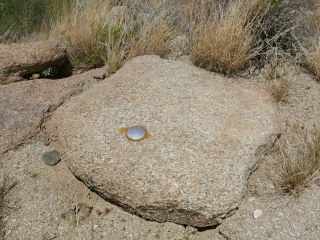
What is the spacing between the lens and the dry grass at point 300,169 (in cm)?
258

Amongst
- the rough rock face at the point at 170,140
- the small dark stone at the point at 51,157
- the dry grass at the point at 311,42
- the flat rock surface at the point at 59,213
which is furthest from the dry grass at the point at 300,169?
the small dark stone at the point at 51,157

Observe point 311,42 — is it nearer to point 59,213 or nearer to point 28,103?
point 28,103

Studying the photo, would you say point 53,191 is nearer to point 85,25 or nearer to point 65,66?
point 65,66

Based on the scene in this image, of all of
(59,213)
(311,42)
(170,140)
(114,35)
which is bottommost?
(59,213)

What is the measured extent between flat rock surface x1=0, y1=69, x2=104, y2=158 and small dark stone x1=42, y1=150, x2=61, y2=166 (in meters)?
0.27

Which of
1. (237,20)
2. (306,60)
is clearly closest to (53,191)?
(237,20)

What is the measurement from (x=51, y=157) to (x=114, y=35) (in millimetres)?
2023

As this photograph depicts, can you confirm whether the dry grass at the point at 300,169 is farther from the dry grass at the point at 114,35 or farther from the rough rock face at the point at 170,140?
the dry grass at the point at 114,35

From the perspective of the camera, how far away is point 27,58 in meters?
3.80

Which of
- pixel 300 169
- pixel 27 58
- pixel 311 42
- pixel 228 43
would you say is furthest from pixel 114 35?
pixel 300 169

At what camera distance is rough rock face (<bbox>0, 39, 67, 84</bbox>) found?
12.2 ft

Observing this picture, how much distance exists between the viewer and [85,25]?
4.65 metres

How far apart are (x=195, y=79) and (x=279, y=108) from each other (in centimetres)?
91

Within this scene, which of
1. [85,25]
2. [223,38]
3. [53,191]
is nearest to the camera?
[53,191]
